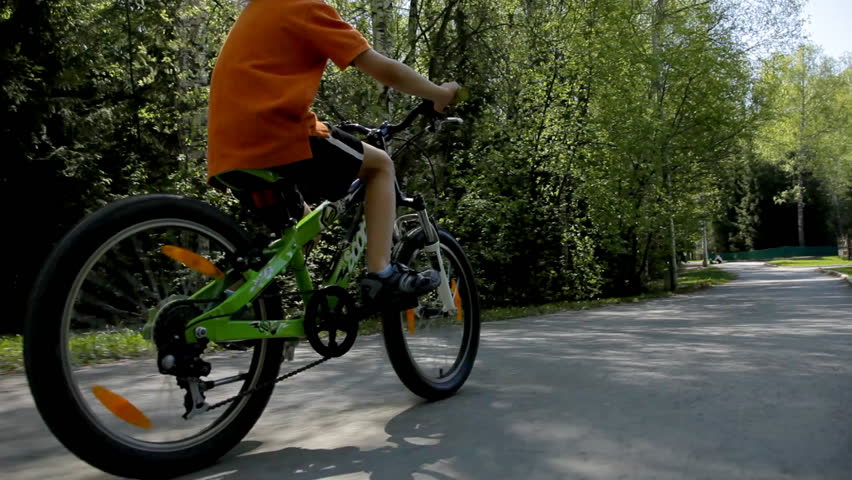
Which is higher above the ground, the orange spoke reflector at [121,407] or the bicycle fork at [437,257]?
the bicycle fork at [437,257]

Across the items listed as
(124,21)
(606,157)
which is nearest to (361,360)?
(124,21)

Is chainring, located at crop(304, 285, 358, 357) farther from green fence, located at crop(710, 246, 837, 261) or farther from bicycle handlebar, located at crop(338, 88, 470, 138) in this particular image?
green fence, located at crop(710, 246, 837, 261)

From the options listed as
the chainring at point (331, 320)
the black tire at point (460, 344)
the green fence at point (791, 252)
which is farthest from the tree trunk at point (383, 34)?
the green fence at point (791, 252)

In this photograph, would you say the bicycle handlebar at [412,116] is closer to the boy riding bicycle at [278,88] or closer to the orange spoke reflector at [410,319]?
the boy riding bicycle at [278,88]

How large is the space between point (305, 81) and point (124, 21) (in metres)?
14.3

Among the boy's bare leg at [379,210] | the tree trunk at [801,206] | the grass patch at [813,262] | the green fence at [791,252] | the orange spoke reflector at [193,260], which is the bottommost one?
the grass patch at [813,262]

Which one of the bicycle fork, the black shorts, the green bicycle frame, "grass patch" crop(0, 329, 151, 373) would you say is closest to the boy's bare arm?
the black shorts

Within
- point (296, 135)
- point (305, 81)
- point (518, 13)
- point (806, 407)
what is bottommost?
point (806, 407)

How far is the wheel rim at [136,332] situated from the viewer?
2.45 metres

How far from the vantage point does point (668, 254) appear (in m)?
26.4

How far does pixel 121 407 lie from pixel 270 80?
1.25 meters

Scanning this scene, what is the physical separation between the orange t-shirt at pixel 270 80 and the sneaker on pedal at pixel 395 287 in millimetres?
669

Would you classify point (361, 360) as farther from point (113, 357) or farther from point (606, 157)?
point (606, 157)

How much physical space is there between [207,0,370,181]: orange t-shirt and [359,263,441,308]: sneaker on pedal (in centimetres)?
67
